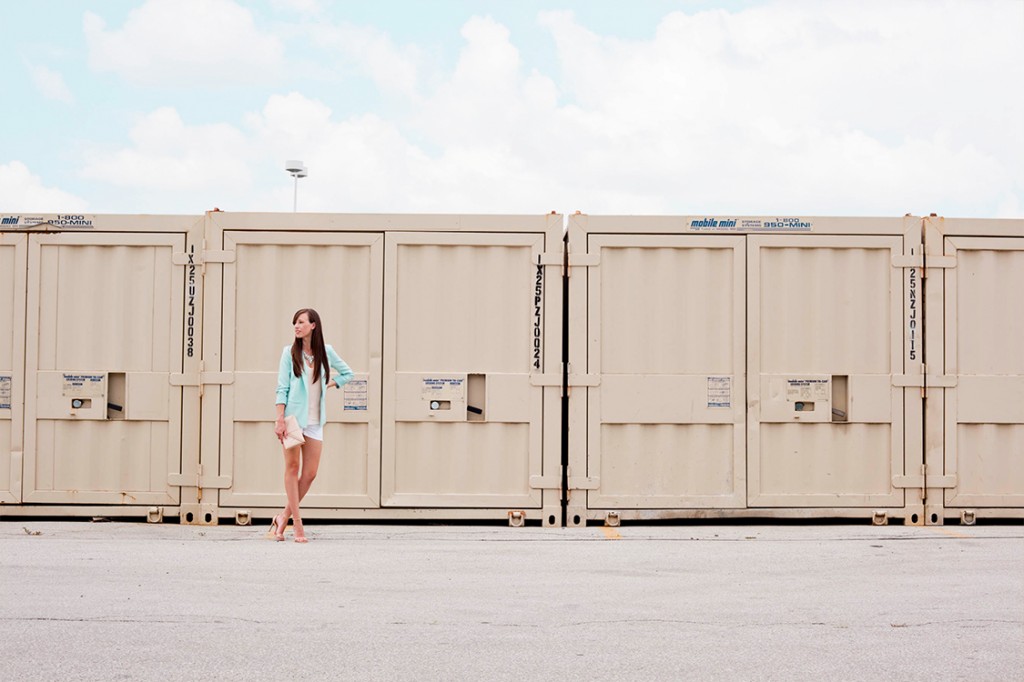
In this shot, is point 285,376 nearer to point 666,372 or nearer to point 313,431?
point 313,431

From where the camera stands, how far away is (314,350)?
881 cm

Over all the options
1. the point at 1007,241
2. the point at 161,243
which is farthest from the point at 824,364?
the point at 161,243

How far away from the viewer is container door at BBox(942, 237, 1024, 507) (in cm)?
982

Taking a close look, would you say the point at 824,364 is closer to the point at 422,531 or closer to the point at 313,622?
the point at 422,531

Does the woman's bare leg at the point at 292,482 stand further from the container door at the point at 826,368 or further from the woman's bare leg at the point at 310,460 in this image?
the container door at the point at 826,368

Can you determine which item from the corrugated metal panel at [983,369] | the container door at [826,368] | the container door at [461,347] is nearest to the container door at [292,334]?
the container door at [461,347]

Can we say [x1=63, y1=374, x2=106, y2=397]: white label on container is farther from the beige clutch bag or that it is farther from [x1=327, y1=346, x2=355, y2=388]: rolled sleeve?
[x1=327, y1=346, x2=355, y2=388]: rolled sleeve

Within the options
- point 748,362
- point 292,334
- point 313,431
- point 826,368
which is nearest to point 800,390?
point 826,368

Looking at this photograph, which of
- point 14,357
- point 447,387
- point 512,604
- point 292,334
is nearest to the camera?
point 512,604

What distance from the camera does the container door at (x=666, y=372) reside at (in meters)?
9.74

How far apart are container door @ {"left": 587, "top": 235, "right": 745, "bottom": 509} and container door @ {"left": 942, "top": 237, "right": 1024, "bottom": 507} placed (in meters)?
1.78

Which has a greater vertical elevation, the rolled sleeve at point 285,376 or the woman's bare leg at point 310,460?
the rolled sleeve at point 285,376

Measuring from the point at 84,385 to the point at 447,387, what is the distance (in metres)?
3.07

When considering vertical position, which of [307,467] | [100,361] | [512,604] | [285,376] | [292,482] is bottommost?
[512,604]
